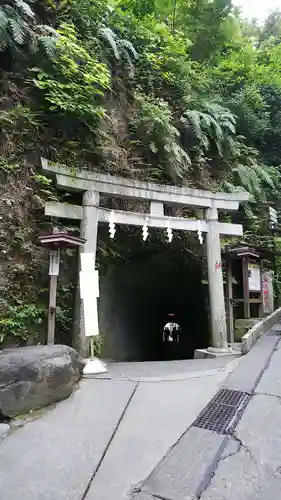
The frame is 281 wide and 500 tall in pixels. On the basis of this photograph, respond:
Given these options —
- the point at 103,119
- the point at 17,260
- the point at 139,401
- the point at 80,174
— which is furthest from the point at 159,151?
the point at 139,401

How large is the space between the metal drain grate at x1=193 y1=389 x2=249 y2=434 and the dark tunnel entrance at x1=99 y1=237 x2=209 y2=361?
3952mm

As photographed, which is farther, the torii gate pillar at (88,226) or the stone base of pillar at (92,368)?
the torii gate pillar at (88,226)

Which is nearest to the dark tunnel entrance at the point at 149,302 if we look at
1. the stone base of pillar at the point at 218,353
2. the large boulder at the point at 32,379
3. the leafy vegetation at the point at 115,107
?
the leafy vegetation at the point at 115,107

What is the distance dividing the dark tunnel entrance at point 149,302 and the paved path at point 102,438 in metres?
3.27

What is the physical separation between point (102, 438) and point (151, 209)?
15.5 feet

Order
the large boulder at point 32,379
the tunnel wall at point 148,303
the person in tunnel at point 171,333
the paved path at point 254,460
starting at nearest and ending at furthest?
the paved path at point 254,460 → the large boulder at point 32,379 → the tunnel wall at point 148,303 → the person in tunnel at point 171,333

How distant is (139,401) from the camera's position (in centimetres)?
412

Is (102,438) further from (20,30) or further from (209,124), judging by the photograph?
(209,124)

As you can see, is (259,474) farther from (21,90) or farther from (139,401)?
(21,90)

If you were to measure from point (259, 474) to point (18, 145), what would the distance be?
6577 millimetres

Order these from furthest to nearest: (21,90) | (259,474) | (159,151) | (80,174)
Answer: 1. (159,151)
2. (21,90)
3. (80,174)
4. (259,474)

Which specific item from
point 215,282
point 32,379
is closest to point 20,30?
point 32,379

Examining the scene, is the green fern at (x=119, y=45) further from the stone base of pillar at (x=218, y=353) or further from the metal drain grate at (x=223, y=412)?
the metal drain grate at (x=223, y=412)

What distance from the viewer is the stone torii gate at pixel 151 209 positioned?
5992 millimetres
